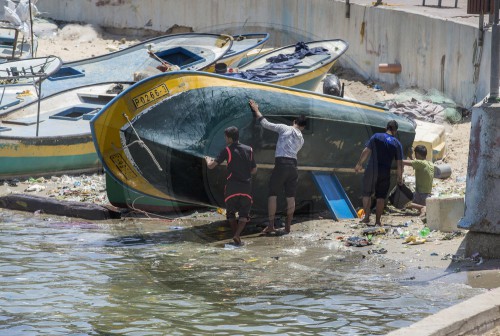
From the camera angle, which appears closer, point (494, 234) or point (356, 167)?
point (494, 234)

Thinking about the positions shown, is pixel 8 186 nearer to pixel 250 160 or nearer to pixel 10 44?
pixel 250 160

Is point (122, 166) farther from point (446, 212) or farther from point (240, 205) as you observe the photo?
point (446, 212)

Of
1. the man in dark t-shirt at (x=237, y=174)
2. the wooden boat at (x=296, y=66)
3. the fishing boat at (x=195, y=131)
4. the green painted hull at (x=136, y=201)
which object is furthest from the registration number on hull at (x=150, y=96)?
the wooden boat at (x=296, y=66)

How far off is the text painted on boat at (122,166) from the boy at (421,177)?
359 centimetres

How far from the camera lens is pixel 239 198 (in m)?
11.9

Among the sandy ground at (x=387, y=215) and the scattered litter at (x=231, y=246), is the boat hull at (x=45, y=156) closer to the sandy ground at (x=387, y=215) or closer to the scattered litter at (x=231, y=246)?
the sandy ground at (x=387, y=215)

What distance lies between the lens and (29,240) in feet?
41.7

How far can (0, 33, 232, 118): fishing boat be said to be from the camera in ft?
66.7

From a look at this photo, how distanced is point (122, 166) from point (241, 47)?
393 inches

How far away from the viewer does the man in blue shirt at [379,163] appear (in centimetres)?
1234

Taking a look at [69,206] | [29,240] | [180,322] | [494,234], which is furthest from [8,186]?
[494,234]

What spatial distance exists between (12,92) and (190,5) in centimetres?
983

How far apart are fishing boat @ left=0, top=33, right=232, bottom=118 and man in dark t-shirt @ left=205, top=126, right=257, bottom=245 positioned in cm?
809

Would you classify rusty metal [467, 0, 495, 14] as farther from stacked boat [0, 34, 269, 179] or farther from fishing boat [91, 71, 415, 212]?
stacked boat [0, 34, 269, 179]
